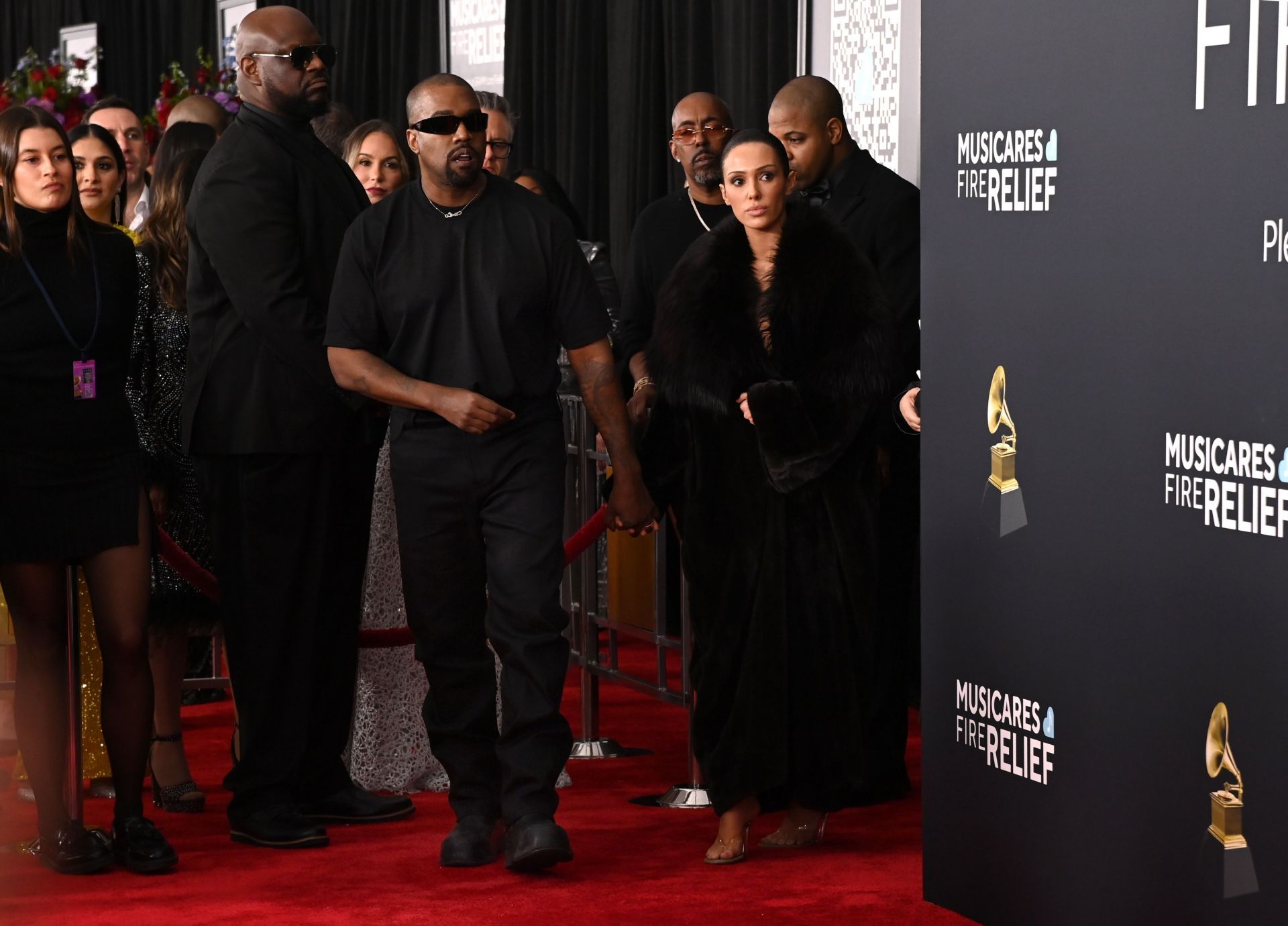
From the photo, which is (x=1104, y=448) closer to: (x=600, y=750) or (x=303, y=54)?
(x=303, y=54)

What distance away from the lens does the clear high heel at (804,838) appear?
176 inches

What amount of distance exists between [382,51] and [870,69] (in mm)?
4804

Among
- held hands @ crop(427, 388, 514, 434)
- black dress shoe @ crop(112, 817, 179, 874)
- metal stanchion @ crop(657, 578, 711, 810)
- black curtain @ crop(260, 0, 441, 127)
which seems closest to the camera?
held hands @ crop(427, 388, 514, 434)

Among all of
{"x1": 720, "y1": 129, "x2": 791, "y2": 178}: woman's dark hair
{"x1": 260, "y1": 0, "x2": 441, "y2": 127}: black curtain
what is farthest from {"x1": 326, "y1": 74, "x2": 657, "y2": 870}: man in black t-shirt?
{"x1": 260, "y1": 0, "x2": 441, "y2": 127}: black curtain

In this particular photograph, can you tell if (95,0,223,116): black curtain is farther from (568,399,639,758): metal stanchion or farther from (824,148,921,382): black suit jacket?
(824,148,921,382): black suit jacket

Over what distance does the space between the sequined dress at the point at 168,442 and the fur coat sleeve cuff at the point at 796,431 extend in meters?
1.47

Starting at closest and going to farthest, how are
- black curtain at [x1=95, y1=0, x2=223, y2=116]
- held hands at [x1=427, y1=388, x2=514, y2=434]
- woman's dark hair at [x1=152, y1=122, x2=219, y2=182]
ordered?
1. held hands at [x1=427, y1=388, x2=514, y2=434]
2. woman's dark hair at [x1=152, y1=122, x2=219, y2=182]
3. black curtain at [x1=95, y1=0, x2=223, y2=116]

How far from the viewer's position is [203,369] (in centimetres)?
452

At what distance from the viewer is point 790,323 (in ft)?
14.0

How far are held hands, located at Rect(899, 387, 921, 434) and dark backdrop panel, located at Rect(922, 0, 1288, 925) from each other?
0.41 m

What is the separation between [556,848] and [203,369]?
4.64ft

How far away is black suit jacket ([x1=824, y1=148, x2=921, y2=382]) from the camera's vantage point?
189 inches

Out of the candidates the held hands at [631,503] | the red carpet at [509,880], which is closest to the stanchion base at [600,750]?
the red carpet at [509,880]

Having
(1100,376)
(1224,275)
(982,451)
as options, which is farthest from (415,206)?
(1224,275)
